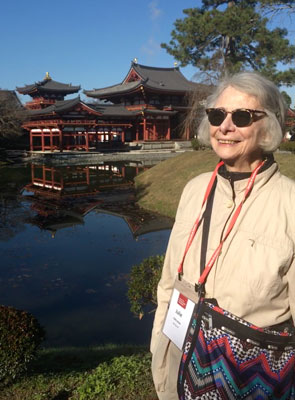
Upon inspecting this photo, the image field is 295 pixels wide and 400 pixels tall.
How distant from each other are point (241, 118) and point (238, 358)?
107cm

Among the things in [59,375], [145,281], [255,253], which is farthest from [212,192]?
[145,281]

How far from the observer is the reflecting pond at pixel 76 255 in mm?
5648

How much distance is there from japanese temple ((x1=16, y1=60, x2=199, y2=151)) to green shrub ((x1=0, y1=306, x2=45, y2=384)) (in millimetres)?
30194

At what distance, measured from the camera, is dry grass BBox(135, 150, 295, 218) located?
45.6 ft

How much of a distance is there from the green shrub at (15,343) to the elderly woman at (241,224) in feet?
6.06

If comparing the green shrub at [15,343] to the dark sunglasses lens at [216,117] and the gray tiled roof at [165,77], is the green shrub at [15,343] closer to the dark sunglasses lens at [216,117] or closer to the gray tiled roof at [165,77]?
the dark sunglasses lens at [216,117]

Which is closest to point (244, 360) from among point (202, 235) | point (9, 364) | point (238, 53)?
point (202, 235)

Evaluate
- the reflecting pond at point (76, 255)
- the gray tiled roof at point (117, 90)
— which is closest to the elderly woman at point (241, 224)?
the reflecting pond at point (76, 255)

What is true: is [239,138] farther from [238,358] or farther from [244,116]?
[238,358]

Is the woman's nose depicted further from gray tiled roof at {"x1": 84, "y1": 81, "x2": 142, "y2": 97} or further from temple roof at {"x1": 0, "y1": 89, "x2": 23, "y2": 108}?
gray tiled roof at {"x1": 84, "y1": 81, "x2": 142, "y2": 97}

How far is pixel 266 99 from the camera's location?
1.63 meters

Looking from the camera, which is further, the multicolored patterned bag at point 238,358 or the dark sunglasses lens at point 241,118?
the dark sunglasses lens at point 241,118

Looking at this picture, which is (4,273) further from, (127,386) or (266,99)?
(266,99)

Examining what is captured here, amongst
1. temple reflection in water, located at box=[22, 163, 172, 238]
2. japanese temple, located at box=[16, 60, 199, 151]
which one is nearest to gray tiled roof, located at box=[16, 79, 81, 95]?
japanese temple, located at box=[16, 60, 199, 151]
